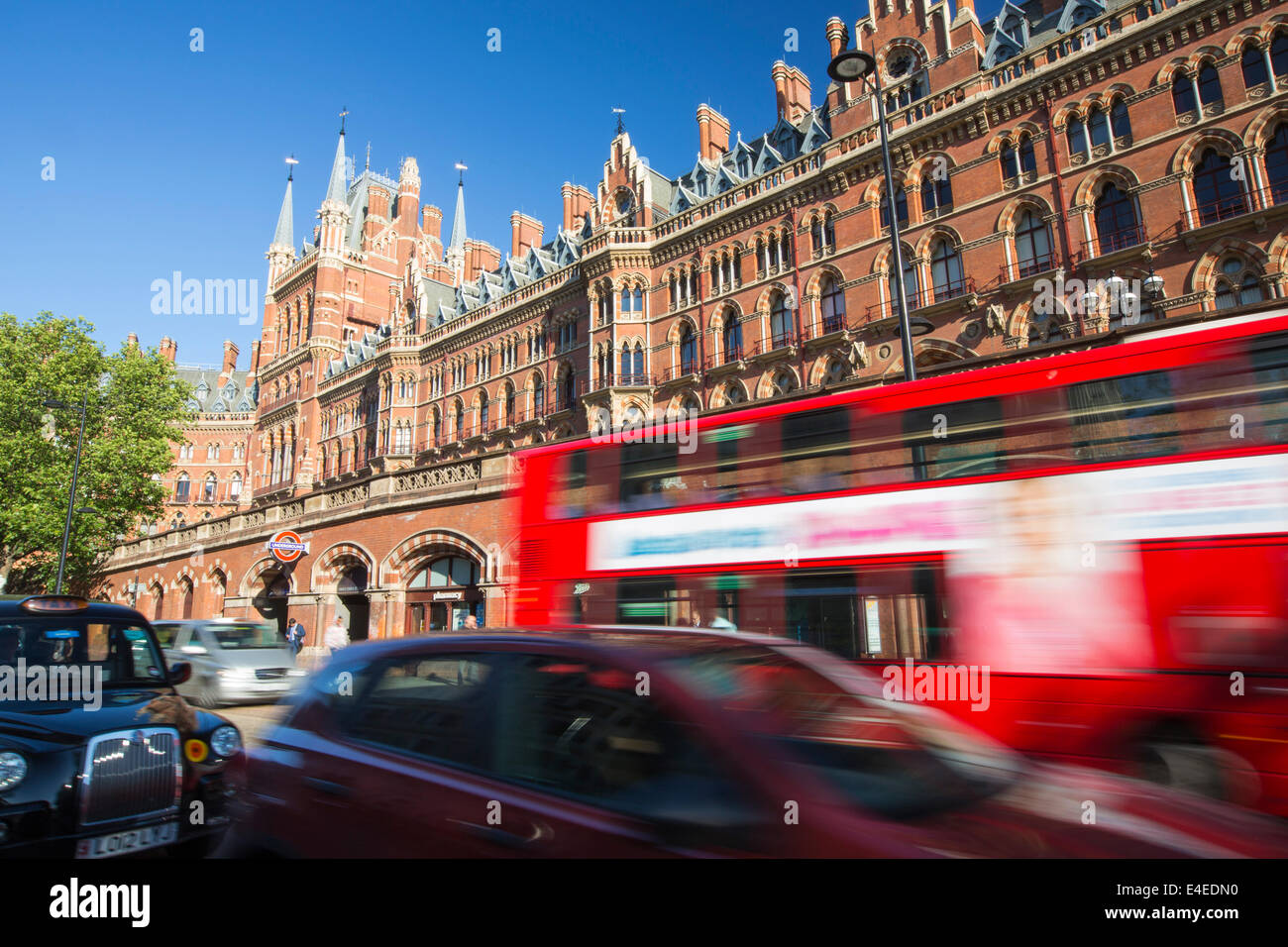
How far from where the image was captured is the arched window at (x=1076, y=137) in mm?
21750

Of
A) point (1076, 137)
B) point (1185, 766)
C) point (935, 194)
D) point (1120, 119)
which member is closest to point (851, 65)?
point (1185, 766)

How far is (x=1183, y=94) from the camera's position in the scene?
20.2 meters

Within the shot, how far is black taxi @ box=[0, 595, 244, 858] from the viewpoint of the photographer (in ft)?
12.2

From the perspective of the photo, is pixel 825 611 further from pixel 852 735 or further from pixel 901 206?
pixel 901 206

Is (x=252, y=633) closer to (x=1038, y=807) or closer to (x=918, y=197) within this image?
(x=1038, y=807)

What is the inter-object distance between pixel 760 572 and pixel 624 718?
210 inches

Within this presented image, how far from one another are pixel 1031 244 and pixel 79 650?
1017 inches

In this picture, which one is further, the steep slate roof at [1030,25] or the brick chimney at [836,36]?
the brick chimney at [836,36]

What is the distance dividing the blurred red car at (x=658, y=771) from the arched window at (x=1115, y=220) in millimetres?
23175

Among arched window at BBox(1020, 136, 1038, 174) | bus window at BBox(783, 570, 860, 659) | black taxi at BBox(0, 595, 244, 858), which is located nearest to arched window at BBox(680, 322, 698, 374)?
arched window at BBox(1020, 136, 1038, 174)

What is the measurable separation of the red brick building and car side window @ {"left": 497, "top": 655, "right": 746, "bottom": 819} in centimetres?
1105

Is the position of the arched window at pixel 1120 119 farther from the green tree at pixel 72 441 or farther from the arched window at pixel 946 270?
the green tree at pixel 72 441

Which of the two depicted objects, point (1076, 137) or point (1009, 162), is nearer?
point (1076, 137)

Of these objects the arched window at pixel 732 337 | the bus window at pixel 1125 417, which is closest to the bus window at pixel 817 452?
the bus window at pixel 1125 417
